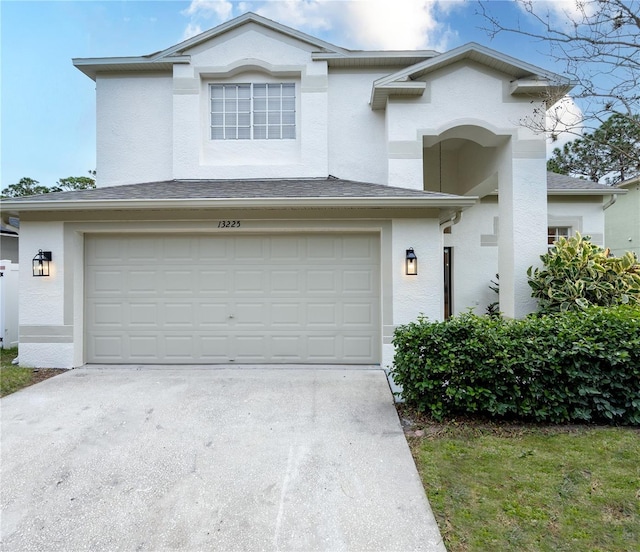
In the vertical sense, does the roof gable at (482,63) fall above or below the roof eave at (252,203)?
above

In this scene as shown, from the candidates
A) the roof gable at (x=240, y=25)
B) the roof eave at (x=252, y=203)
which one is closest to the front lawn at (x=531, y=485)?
the roof eave at (x=252, y=203)

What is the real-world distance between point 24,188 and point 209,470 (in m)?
37.2

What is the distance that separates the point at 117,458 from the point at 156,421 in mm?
762

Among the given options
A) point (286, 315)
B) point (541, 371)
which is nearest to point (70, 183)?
point (286, 315)

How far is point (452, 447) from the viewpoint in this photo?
11.7 ft

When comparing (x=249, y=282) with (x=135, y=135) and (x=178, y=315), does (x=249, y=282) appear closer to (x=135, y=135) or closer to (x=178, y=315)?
(x=178, y=315)

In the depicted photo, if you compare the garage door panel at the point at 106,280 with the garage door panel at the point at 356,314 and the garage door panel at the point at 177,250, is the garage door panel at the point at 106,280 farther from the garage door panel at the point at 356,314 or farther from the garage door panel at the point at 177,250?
the garage door panel at the point at 356,314

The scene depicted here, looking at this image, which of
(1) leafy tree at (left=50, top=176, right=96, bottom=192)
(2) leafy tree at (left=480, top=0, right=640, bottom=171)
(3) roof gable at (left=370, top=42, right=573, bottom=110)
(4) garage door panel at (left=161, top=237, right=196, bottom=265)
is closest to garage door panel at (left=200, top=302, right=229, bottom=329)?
(4) garage door panel at (left=161, top=237, right=196, bottom=265)

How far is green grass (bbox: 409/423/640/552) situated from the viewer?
241 centimetres

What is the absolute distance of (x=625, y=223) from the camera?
1464 centimetres

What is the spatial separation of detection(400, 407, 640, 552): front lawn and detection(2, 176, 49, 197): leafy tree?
36.9 metres

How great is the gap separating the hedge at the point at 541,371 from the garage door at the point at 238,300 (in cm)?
235

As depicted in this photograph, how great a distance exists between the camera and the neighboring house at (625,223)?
46.1ft

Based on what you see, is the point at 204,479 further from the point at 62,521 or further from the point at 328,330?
the point at 328,330
